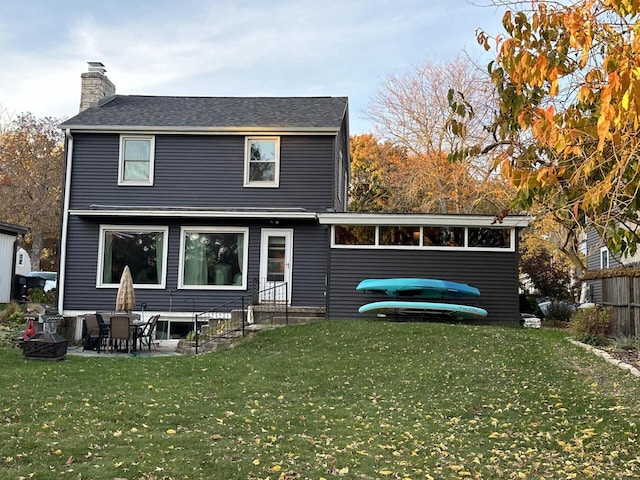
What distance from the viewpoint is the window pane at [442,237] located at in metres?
15.8

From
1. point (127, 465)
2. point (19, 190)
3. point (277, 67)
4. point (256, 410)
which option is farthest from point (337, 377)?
point (19, 190)

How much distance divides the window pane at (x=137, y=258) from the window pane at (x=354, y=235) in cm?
545

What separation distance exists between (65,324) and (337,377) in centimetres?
803

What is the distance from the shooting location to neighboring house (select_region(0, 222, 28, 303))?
22.5m

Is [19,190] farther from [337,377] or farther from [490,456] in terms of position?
[490,456]

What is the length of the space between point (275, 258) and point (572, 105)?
1313cm

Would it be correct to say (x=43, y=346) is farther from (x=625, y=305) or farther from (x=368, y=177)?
(x=368, y=177)

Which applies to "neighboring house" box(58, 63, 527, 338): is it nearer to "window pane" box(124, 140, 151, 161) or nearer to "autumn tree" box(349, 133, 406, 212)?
"window pane" box(124, 140, 151, 161)

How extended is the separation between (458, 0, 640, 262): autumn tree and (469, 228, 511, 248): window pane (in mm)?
9930

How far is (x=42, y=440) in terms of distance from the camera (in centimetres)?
588

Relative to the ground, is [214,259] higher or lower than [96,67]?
lower

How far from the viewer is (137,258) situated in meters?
17.9

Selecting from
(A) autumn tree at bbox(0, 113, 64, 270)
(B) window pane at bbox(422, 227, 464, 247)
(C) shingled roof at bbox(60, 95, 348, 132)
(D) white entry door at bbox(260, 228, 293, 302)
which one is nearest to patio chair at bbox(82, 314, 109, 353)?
(D) white entry door at bbox(260, 228, 293, 302)

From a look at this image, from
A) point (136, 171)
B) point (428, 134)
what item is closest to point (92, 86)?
point (136, 171)
